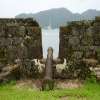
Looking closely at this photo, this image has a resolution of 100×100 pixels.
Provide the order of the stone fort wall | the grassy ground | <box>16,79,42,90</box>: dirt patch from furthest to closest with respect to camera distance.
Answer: the stone fort wall → <box>16,79,42,90</box>: dirt patch → the grassy ground

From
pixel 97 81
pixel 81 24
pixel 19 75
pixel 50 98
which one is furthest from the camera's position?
pixel 81 24

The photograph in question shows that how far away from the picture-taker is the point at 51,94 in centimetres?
1083

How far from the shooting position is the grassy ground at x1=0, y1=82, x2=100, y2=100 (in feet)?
34.7

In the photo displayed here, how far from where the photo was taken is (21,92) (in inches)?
446

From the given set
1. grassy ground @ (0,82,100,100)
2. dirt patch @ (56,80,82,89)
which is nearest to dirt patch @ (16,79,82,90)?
dirt patch @ (56,80,82,89)

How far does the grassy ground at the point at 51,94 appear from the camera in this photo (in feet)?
34.7

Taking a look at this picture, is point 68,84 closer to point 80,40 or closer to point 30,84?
point 30,84

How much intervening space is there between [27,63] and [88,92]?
3.55m

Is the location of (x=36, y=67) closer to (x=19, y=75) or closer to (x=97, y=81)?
(x=19, y=75)

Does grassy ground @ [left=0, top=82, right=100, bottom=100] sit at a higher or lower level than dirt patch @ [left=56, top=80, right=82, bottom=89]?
higher

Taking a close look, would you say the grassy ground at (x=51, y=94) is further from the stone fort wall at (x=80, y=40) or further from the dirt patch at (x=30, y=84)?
the stone fort wall at (x=80, y=40)

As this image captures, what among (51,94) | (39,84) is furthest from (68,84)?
(51,94)

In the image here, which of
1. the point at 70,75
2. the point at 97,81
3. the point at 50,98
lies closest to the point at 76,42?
the point at 70,75

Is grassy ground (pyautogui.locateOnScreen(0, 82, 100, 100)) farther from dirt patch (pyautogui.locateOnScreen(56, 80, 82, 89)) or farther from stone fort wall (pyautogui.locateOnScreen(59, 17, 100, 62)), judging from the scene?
stone fort wall (pyautogui.locateOnScreen(59, 17, 100, 62))
